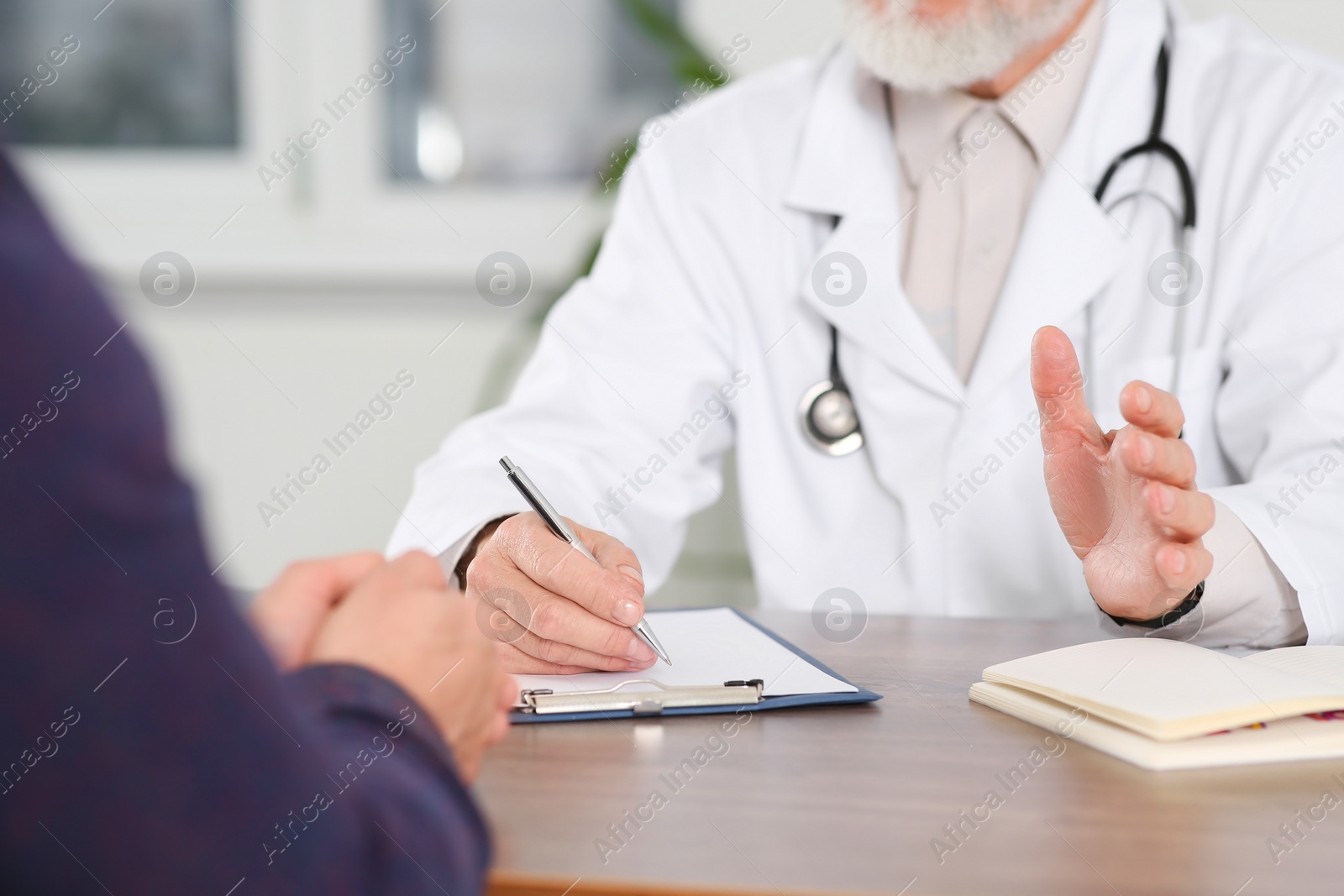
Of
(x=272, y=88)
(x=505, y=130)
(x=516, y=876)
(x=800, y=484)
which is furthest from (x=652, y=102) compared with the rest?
(x=516, y=876)

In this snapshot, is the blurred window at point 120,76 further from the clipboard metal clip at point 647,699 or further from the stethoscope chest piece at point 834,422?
the clipboard metal clip at point 647,699

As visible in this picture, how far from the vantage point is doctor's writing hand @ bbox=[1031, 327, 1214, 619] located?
797 mm

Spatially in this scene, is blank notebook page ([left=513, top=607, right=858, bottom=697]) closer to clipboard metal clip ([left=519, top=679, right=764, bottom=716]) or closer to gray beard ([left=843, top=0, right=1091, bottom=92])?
clipboard metal clip ([left=519, top=679, right=764, bottom=716])

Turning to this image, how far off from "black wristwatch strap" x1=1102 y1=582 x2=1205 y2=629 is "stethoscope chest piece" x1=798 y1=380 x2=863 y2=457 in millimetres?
499

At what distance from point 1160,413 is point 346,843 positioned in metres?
0.65

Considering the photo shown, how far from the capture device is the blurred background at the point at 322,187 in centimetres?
241

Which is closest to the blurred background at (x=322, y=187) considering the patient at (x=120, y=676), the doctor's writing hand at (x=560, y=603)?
the doctor's writing hand at (x=560, y=603)

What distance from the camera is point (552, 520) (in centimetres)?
90

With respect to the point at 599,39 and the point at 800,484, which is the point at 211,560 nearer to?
the point at 800,484

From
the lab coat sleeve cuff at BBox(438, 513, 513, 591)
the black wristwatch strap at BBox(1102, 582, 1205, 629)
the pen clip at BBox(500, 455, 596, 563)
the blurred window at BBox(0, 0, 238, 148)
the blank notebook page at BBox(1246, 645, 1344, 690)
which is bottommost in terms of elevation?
the black wristwatch strap at BBox(1102, 582, 1205, 629)

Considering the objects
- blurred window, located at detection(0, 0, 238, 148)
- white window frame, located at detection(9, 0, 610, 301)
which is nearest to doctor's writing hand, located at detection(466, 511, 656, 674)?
white window frame, located at detection(9, 0, 610, 301)

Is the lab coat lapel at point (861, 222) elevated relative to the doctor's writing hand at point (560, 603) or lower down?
lower down

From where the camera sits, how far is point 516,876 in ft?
1.66

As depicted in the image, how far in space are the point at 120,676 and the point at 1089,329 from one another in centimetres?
122
